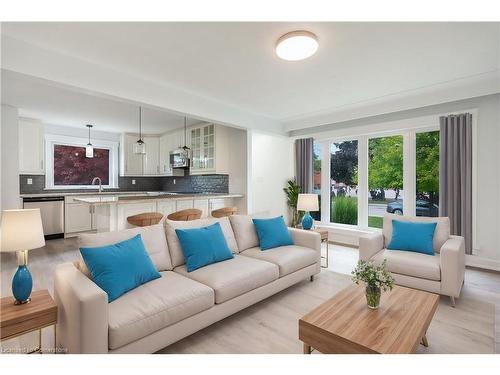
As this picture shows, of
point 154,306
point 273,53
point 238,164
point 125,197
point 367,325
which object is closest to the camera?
point 367,325

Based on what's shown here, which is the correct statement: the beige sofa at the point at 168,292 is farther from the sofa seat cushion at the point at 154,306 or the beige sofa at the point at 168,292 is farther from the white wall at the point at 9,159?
Answer: the white wall at the point at 9,159

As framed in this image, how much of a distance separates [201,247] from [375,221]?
376 cm

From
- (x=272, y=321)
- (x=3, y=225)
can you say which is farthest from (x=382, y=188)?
(x=3, y=225)

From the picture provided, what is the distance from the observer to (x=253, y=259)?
2.78m

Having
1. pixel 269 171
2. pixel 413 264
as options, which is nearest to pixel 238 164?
pixel 269 171

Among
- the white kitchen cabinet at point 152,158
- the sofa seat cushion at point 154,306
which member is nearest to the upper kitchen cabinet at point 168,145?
the white kitchen cabinet at point 152,158

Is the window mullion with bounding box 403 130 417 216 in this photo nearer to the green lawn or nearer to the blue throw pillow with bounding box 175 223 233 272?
the green lawn

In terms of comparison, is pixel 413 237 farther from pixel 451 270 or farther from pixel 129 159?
pixel 129 159

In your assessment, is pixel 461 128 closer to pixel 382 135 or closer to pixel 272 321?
pixel 382 135

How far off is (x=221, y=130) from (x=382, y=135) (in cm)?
313

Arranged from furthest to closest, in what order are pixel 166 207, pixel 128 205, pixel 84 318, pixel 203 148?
pixel 203 148, pixel 166 207, pixel 128 205, pixel 84 318

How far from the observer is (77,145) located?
644cm
